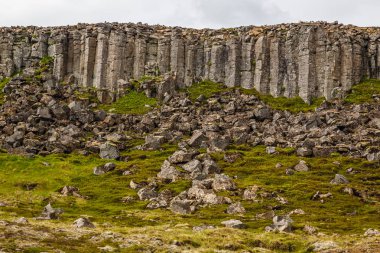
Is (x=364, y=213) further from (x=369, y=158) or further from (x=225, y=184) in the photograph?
(x=369, y=158)

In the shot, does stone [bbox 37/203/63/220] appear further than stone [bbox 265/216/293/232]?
Yes

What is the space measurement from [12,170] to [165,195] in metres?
36.7

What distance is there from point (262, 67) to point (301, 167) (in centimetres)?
6701

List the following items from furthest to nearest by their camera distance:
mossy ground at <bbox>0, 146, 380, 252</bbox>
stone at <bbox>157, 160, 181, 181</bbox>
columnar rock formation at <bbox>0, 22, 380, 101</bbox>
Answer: columnar rock formation at <bbox>0, 22, 380, 101</bbox> < stone at <bbox>157, 160, 181, 181</bbox> < mossy ground at <bbox>0, 146, 380, 252</bbox>

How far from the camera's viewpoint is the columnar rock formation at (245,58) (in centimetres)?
18012

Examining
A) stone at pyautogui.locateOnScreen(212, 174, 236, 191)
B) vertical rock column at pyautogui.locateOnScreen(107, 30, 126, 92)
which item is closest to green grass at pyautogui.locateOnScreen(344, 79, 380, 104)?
vertical rock column at pyautogui.locateOnScreen(107, 30, 126, 92)

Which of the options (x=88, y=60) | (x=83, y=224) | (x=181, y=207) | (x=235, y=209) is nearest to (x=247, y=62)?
(x=88, y=60)

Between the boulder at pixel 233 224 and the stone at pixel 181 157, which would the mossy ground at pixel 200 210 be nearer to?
the boulder at pixel 233 224

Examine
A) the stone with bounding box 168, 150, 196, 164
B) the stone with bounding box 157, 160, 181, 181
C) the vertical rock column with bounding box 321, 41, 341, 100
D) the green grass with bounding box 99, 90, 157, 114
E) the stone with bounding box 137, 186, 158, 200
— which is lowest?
the stone with bounding box 137, 186, 158, 200

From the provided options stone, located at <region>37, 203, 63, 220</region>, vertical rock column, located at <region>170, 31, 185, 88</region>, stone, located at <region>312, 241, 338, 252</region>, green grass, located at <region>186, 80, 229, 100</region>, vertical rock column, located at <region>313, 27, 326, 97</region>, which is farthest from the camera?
vertical rock column, located at <region>170, 31, 185, 88</region>

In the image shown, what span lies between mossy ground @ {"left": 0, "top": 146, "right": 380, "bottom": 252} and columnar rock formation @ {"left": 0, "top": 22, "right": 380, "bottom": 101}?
47.1 m

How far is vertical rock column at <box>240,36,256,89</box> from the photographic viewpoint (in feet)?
622

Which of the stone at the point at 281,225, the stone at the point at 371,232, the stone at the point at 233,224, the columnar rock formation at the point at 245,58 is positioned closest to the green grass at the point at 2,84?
the columnar rock formation at the point at 245,58

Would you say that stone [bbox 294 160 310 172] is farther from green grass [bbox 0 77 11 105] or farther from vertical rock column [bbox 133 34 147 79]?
green grass [bbox 0 77 11 105]
